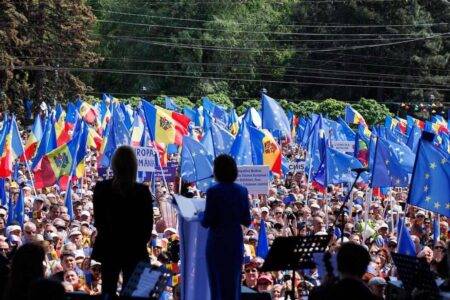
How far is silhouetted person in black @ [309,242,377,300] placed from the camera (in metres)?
7.74

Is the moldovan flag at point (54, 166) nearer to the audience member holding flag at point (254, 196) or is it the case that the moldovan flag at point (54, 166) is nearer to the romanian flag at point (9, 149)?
the audience member holding flag at point (254, 196)

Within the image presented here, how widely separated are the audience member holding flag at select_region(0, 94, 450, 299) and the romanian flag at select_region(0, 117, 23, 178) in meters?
0.03

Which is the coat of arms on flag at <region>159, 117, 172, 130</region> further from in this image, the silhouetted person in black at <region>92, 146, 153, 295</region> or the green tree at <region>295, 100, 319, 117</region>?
the green tree at <region>295, 100, 319, 117</region>

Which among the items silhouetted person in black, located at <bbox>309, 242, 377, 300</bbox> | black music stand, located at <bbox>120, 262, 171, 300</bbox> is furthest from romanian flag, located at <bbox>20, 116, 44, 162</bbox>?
silhouetted person in black, located at <bbox>309, 242, 377, 300</bbox>

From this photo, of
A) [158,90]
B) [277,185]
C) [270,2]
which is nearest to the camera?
[277,185]

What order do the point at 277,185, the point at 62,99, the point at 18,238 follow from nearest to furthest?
the point at 18,238
the point at 277,185
the point at 62,99

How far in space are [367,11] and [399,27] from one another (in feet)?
7.11

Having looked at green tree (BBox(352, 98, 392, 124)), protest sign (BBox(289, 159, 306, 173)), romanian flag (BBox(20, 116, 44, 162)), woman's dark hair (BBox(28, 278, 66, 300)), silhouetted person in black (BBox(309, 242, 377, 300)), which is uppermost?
woman's dark hair (BBox(28, 278, 66, 300))

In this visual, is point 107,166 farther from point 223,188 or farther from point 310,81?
point 310,81

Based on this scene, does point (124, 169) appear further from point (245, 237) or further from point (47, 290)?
point (245, 237)

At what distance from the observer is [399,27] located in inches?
2761

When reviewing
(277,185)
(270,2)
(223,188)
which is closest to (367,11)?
(270,2)

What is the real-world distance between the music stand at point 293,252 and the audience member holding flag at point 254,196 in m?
0.28

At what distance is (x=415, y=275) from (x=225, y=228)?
1.75 m
